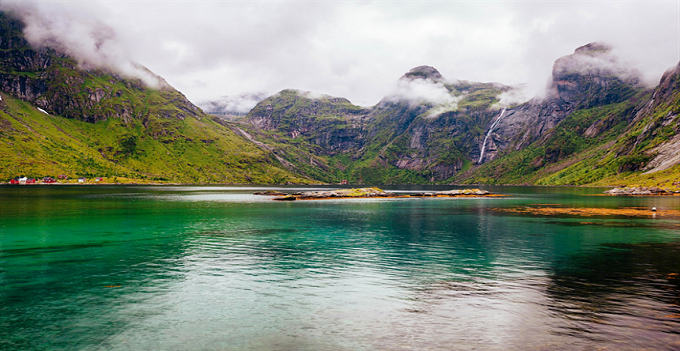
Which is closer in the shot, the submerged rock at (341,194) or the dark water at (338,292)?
the dark water at (338,292)

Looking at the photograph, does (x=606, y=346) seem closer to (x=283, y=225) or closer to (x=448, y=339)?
(x=448, y=339)

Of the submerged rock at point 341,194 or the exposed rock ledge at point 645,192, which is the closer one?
the submerged rock at point 341,194

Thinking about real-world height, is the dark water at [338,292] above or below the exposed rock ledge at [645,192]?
below

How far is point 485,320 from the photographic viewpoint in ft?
63.9

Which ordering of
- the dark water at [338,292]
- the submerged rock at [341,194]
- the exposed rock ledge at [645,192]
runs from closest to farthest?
1. the dark water at [338,292]
2. the submerged rock at [341,194]
3. the exposed rock ledge at [645,192]

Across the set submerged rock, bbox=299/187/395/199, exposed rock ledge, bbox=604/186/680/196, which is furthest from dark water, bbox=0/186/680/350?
exposed rock ledge, bbox=604/186/680/196

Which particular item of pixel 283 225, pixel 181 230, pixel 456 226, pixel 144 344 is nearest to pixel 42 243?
pixel 181 230

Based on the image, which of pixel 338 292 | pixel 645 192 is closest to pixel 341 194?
pixel 338 292

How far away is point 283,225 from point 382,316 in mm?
47850

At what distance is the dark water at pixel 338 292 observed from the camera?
1717cm

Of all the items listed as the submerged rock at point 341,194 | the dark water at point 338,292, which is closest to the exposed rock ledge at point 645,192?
the submerged rock at point 341,194

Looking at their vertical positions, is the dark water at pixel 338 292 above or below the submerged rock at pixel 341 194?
below

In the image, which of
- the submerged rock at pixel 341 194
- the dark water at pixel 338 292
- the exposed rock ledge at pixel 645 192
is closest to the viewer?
the dark water at pixel 338 292

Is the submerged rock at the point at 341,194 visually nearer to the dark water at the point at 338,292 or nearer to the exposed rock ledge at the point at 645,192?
the dark water at the point at 338,292
